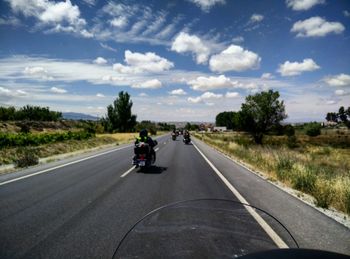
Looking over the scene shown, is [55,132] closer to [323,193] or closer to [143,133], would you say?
[143,133]

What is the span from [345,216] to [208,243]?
388cm

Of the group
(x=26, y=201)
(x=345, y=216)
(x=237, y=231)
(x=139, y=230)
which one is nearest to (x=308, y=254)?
(x=237, y=231)

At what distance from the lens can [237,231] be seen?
10.5ft

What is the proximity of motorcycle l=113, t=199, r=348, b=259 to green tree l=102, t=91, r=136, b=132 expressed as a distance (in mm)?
80657

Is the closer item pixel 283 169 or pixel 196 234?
pixel 196 234

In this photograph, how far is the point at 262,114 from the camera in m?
58.7

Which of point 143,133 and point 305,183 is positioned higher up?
point 143,133

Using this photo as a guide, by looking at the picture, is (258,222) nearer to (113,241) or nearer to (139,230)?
(139,230)

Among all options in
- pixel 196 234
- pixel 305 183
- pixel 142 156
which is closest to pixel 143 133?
pixel 142 156

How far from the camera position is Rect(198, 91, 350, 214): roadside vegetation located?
8188 mm

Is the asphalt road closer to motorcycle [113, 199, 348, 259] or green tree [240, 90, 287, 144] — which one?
motorcycle [113, 199, 348, 259]

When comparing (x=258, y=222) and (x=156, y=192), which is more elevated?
(x=258, y=222)

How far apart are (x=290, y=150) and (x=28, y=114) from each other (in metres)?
103

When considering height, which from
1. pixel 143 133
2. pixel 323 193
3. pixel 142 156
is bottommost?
pixel 323 193
